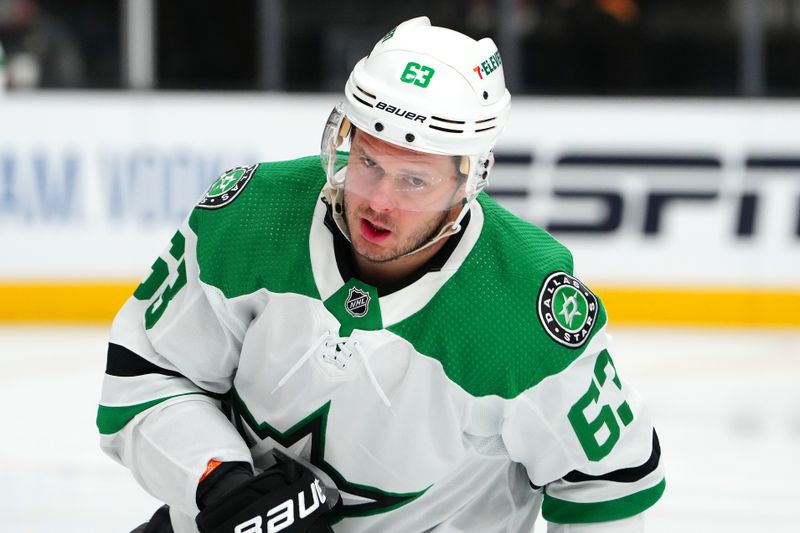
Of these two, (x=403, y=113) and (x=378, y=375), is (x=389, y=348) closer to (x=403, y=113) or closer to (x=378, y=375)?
(x=378, y=375)

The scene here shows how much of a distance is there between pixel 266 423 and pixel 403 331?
0.26m

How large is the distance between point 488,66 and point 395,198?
0.21 m

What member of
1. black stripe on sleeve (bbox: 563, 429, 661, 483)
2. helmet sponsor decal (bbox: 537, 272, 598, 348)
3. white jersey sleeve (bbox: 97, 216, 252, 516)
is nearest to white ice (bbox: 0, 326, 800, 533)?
white jersey sleeve (bbox: 97, 216, 252, 516)

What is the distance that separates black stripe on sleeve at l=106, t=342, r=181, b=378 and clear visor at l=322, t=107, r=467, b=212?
0.36 m

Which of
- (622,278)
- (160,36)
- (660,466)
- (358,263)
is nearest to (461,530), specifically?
(660,466)

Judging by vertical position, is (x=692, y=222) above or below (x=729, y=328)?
above

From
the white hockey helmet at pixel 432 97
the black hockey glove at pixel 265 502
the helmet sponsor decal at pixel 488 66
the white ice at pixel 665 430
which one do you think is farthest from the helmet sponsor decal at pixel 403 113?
the white ice at pixel 665 430

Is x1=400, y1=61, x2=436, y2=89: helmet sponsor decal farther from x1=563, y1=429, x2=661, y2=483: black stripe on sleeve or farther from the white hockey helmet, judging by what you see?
x1=563, y1=429, x2=661, y2=483: black stripe on sleeve

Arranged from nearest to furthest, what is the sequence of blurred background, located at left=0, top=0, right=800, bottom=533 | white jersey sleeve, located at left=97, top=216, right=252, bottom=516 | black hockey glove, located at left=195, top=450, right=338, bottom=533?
black hockey glove, located at left=195, top=450, right=338, bottom=533 → white jersey sleeve, located at left=97, top=216, right=252, bottom=516 → blurred background, located at left=0, top=0, right=800, bottom=533

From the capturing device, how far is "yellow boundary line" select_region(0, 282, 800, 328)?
5.45 metres

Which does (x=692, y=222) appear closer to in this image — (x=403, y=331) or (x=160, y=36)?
(x=160, y=36)

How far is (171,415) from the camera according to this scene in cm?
168

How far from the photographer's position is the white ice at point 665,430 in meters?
3.03

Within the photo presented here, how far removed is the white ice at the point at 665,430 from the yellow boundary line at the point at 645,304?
0.07 meters
